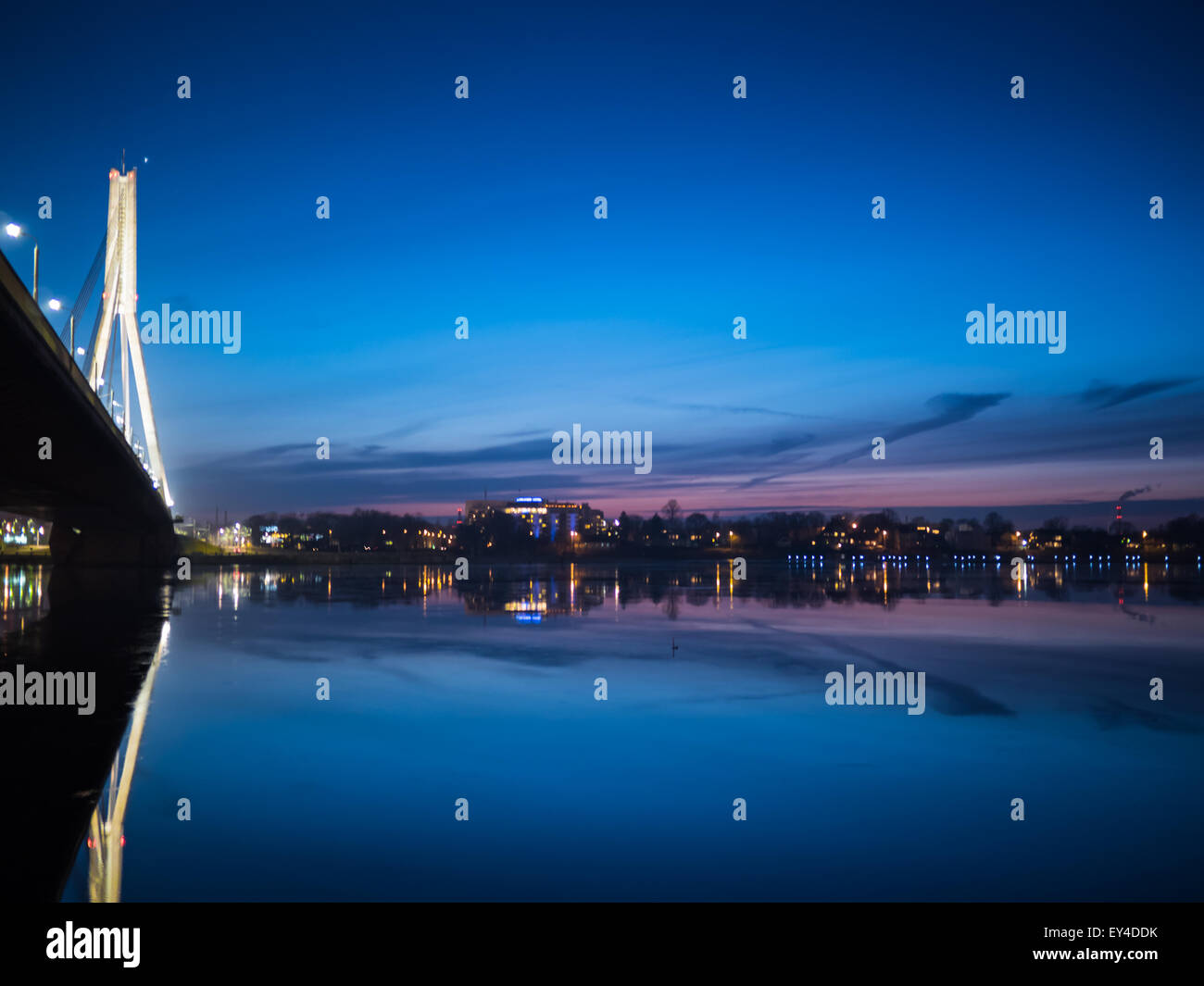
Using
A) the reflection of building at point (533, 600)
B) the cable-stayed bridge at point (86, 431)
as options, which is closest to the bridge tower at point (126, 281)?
the cable-stayed bridge at point (86, 431)

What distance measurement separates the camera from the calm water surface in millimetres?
7121

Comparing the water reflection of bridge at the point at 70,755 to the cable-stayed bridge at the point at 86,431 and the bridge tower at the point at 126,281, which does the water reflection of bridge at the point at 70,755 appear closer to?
the cable-stayed bridge at the point at 86,431

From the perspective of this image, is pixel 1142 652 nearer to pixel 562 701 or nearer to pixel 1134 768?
pixel 1134 768

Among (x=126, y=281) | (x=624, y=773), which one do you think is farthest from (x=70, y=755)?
(x=126, y=281)

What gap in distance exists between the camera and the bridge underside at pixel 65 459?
2275cm

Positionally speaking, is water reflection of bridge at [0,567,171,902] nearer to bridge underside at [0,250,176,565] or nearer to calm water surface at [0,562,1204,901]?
calm water surface at [0,562,1204,901]

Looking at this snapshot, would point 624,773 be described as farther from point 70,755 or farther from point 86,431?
point 86,431

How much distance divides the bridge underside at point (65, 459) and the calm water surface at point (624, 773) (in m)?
7.53

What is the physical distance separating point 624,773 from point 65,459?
4119 centimetres

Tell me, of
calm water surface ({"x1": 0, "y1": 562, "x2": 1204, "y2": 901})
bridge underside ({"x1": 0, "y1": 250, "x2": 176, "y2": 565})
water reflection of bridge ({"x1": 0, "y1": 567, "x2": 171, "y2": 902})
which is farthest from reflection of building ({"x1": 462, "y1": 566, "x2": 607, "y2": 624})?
bridge underside ({"x1": 0, "y1": 250, "x2": 176, "y2": 565})

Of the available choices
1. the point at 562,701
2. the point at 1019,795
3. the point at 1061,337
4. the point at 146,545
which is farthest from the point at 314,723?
the point at 146,545

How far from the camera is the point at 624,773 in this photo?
10.1m

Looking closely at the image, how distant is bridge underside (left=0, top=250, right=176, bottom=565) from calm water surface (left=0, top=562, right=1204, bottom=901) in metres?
7.53
